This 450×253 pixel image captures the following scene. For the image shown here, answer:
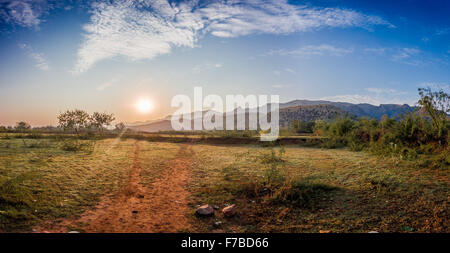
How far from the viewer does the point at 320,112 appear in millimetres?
78188

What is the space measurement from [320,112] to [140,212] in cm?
8095

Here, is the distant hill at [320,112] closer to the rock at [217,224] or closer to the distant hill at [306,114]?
the distant hill at [306,114]

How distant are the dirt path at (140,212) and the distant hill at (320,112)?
1821cm

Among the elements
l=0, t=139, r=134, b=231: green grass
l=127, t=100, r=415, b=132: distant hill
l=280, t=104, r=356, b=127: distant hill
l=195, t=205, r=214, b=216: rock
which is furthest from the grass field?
l=280, t=104, r=356, b=127: distant hill

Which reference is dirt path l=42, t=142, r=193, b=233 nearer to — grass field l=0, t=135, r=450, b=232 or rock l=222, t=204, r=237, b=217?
A: grass field l=0, t=135, r=450, b=232

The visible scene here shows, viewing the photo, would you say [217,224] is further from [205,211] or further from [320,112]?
[320,112]

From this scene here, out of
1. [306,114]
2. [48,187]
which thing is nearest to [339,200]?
[48,187]

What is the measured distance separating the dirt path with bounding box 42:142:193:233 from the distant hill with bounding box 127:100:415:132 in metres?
18.2

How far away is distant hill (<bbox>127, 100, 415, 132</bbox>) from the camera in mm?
74769

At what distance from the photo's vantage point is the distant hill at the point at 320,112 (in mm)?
74769

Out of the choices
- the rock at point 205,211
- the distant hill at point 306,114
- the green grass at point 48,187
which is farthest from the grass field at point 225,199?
the distant hill at point 306,114

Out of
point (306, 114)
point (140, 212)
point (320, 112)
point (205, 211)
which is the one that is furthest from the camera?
point (306, 114)

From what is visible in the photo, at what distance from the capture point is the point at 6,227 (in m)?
4.08
